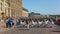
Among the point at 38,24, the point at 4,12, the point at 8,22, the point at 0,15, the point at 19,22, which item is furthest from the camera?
the point at 4,12

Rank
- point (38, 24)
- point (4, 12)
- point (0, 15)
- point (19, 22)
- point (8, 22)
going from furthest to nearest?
Result: point (4, 12) < point (0, 15) < point (19, 22) < point (38, 24) < point (8, 22)

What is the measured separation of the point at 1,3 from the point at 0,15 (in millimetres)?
3797

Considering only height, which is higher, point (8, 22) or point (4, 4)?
point (4, 4)

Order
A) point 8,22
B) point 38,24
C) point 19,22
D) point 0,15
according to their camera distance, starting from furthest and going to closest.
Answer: point 0,15
point 19,22
point 38,24
point 8,22

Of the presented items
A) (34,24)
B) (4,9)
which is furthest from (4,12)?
(34,24)

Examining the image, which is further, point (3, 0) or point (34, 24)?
point (3, 0)

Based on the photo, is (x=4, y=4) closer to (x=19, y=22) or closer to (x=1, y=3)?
(x=1, y=3)

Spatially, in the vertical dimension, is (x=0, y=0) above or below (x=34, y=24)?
above

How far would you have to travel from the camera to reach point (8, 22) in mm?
29594

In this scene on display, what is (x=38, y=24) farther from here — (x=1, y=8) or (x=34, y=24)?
(x=1, y=8)

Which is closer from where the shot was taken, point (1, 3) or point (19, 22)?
point (19, 22)

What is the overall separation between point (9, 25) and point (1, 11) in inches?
1410

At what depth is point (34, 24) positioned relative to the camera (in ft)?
109

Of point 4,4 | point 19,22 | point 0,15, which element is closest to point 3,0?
point 4,4
